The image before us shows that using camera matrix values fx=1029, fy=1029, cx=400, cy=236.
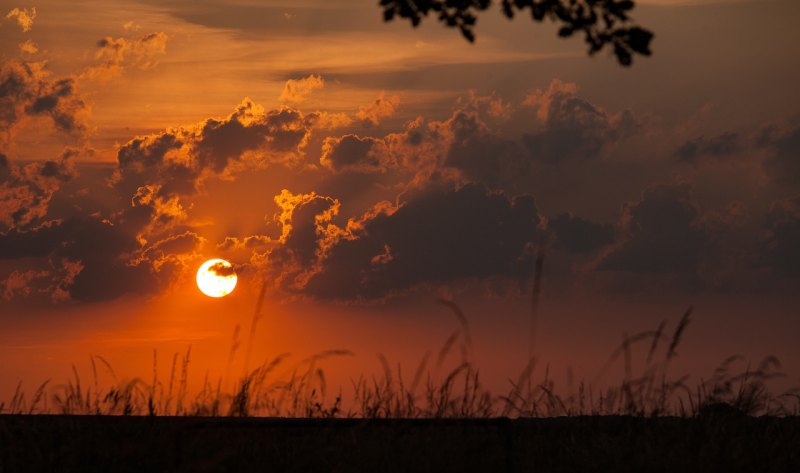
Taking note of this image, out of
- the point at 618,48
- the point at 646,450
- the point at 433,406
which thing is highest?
the point at 618,48

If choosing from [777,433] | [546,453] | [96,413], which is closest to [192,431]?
[96,413]

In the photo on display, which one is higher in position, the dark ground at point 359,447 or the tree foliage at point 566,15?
the tree foliage at point 566,15

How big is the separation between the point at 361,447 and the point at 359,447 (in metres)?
0.02

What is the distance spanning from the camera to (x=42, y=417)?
28.3 feet

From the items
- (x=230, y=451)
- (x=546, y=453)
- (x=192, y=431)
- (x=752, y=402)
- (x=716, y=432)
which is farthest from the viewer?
(x=752, y=402)

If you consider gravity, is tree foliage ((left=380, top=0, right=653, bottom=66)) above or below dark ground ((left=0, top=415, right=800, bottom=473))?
above

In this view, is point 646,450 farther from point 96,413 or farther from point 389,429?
point 96,413

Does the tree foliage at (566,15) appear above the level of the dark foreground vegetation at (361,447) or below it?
above

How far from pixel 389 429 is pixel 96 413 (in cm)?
239

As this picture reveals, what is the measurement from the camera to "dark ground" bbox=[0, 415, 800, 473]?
6.94 m

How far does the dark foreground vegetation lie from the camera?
22.8 ft

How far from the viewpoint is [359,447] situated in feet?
24.0

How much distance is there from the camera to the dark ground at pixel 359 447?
273 inches

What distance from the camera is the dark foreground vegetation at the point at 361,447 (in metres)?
6.95
